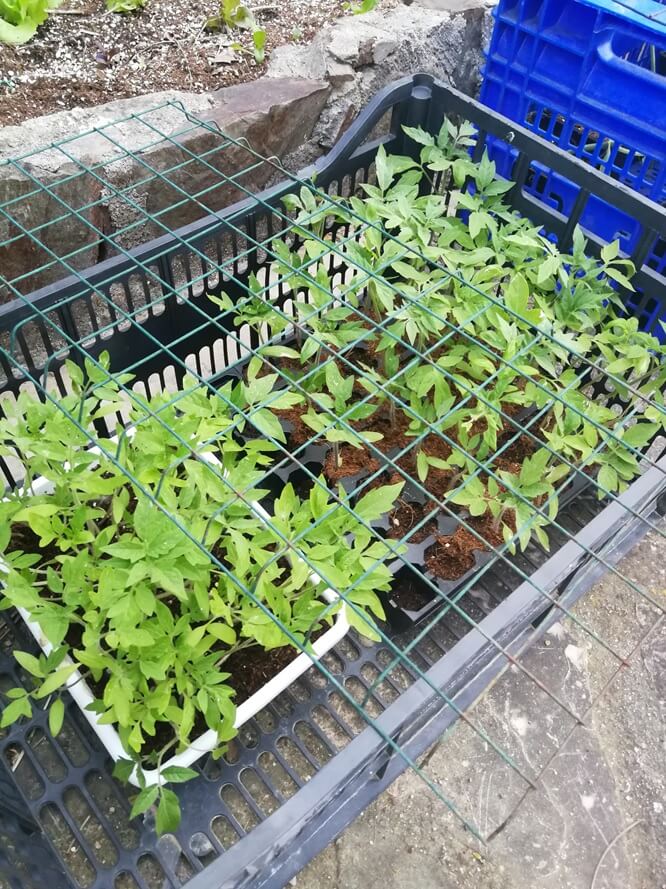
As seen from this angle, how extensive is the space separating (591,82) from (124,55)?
1.11 metres

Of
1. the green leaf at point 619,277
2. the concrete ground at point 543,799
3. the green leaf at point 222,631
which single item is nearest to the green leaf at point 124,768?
the green leaf at point 222,631

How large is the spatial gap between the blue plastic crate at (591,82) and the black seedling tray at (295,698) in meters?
0.11

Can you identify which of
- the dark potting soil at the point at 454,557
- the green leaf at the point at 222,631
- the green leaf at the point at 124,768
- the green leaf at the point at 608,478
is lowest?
the green leaf at the point at 124,768

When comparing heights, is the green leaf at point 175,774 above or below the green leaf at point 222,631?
below

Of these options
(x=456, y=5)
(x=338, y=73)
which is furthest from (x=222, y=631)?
(x=456, y=5)

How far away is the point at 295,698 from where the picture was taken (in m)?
1.09

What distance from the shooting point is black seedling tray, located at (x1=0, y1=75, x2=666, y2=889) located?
2.52ft

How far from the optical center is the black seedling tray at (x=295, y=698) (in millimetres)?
767

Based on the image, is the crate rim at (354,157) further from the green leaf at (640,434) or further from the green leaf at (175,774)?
the green leaf at (175,774)

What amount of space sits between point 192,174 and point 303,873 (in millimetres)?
1344

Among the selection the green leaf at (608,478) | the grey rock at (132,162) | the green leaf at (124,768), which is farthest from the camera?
the grey rock at (132,162)

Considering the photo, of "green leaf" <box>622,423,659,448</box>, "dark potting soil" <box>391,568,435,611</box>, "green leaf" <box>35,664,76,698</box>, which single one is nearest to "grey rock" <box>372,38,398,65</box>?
"green leaf" <box>622,423,659,448</box>

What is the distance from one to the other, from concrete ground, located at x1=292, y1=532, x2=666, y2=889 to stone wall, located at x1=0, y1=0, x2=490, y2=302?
1.04 meters

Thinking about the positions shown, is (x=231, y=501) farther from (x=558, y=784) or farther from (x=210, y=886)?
(x=558, y=784)
